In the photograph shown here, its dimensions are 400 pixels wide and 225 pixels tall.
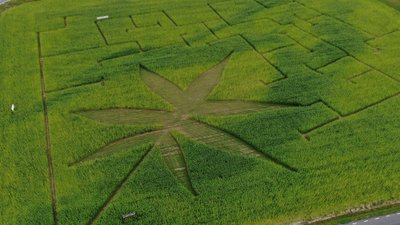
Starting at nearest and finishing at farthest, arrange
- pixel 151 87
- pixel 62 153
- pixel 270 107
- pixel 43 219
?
pixel 43 219 → pixel 62 153 → pixel 270 107 → pixel 151 87

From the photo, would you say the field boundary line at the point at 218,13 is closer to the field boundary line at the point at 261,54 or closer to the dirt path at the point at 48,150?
the field boundary line at the point at 261,54

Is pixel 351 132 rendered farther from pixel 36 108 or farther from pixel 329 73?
pixel 36 108

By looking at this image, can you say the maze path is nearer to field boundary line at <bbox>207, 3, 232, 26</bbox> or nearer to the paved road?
the paved road

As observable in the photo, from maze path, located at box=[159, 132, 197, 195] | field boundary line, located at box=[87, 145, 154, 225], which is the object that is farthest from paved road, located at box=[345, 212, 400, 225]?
field boundary line, located at box=[87, 145, 154, 225]

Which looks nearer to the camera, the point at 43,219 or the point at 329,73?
the point at 43,219

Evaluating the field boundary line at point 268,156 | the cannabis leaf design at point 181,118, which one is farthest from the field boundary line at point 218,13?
the field boundary line at point 268,156

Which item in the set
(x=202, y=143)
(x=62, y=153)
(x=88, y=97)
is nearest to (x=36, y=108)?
(x=88, y=97)

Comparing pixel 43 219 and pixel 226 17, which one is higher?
pixel 226 17
